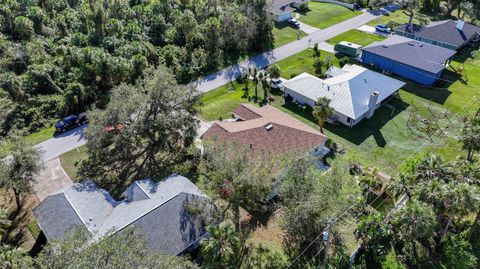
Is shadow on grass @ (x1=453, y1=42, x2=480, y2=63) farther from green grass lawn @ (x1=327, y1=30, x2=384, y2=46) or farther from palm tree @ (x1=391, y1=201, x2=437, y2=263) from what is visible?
palm tree @ (x1=391, y1=201, x2=437, y2=263)

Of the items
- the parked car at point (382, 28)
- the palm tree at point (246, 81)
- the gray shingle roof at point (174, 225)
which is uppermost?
the gray shingle roof at point (174, 225)

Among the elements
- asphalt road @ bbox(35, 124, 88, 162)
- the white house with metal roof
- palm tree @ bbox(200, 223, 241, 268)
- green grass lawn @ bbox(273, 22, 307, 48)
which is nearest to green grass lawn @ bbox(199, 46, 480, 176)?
the white house with metal roof

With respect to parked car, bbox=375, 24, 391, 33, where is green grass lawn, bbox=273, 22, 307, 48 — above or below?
above

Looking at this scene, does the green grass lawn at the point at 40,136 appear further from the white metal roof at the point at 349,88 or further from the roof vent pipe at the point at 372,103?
the roof vent pipe at the point at 372,103

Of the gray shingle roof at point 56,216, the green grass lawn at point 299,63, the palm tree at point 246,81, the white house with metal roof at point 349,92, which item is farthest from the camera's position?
the green grass lawn at point 299,63

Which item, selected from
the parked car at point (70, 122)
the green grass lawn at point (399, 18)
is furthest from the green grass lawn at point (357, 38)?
the parked car at point (70, 122)

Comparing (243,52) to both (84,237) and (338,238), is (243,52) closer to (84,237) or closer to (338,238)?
(338,238)
